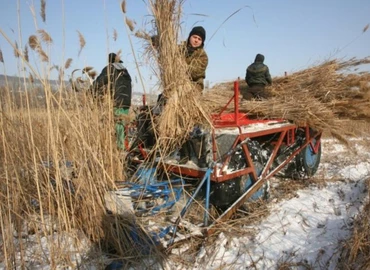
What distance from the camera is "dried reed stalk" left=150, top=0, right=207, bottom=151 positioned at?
2711 mm

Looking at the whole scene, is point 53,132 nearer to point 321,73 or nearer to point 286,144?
point 286,144

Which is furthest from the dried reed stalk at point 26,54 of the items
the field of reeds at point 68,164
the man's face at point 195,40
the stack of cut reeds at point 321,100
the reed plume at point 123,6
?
the stack of cut reeds at point 321,100

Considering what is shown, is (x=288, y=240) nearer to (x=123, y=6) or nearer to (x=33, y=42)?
(x=123, y=6)

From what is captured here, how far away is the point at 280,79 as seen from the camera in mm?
5188

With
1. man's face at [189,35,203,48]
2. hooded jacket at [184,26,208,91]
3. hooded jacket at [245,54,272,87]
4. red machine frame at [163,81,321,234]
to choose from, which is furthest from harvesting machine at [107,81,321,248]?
hooded jacket at [245,54,272,87]

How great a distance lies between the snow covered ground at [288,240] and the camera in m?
2.18

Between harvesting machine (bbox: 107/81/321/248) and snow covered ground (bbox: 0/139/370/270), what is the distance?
245 mm

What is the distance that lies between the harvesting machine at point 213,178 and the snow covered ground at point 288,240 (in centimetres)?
25

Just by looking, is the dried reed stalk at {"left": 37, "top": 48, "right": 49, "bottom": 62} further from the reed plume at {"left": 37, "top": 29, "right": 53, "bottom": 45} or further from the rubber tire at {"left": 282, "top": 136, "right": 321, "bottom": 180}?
the rubber tire at {"left": 282, "top": 136, "right": 321, "bottom": 180}

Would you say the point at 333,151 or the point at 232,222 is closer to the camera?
the point at 232,222

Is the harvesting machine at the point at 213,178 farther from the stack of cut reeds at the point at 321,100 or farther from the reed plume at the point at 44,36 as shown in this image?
the reed plume at the point at 44,36

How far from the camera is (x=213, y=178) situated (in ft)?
8.86

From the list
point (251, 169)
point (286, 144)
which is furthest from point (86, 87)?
point (286, 144)

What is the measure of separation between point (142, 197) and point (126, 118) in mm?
1120
